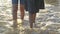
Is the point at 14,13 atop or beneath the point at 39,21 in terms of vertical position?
atop

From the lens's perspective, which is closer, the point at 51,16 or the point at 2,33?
the point at 2,33

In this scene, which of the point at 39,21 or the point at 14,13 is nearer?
the point at 14,13

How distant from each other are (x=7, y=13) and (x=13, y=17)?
26 centimetres

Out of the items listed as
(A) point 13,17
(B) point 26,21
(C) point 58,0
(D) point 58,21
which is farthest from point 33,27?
(C) point 58,0

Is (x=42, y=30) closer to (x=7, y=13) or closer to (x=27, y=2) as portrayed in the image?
(x=27, y=2)

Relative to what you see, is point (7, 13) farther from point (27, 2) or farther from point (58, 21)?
point (58, 21)

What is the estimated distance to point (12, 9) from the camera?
5.40 ft

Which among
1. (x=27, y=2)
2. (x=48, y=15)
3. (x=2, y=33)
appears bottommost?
(x=2, y=33)

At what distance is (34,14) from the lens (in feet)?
5.27

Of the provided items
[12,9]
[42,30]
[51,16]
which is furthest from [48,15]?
[12,9]

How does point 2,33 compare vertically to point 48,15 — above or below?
below

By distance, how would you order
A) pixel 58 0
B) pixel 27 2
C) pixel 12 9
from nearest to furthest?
pixel 27 2 → pixel 12 9 → pixel 58 0

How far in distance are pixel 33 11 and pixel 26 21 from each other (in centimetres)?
14

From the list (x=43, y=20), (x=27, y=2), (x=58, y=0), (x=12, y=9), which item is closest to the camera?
(x=27, y=2)
